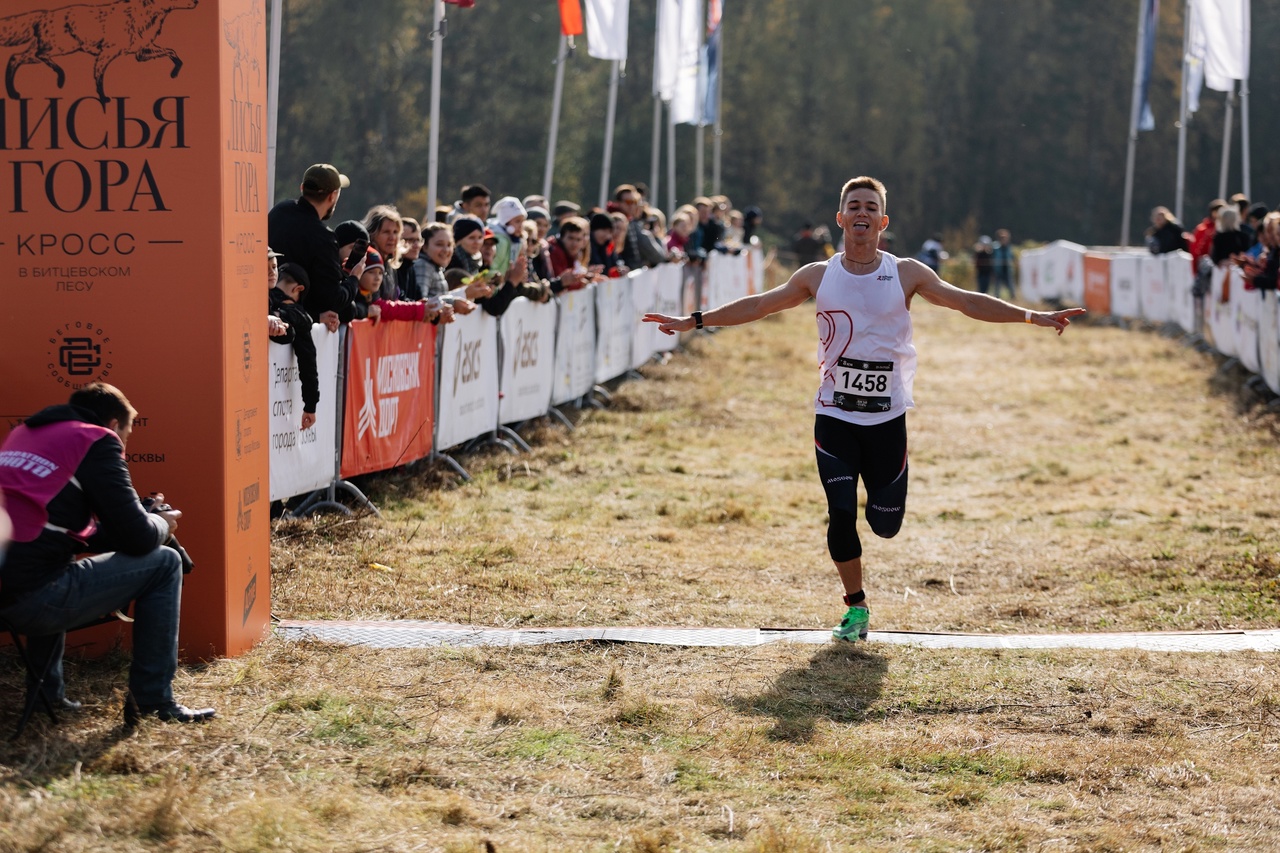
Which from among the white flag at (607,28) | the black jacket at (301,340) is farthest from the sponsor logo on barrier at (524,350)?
the white flag at (607,28)

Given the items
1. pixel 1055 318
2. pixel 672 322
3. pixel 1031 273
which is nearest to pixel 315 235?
pixel 672 322

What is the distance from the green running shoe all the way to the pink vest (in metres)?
3.52

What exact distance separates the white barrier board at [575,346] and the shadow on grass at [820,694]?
759 centimetres

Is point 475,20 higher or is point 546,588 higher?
point 475,20

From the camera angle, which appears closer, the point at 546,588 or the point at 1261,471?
the point at 546,588

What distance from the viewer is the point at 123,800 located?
14.5 feet

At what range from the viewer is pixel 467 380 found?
11531mm

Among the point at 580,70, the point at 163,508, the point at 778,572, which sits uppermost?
the point at 580,70

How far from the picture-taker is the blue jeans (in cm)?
485

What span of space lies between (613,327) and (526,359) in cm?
348

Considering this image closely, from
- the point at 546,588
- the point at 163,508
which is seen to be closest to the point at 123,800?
the point at 163,508

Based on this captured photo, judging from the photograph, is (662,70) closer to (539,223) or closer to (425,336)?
(539,223)

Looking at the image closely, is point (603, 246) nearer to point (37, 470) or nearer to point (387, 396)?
point (387, 396)

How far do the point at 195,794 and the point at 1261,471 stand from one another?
999 cm
